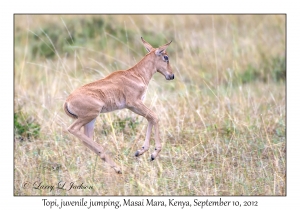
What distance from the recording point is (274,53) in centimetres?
1400

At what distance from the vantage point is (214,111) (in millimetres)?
10359

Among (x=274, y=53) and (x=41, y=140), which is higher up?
(x=274, y=53)

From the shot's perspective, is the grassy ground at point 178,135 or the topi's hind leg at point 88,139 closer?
the topi's hind leg at point 88,139

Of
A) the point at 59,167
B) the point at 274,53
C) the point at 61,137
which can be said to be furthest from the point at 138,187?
the point at 274,53

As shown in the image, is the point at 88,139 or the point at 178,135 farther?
the point at 178,135

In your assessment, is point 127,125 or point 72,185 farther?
point 127,125

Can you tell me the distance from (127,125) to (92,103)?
2174mm

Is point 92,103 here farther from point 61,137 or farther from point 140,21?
point 140,21

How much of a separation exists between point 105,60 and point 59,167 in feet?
21.1

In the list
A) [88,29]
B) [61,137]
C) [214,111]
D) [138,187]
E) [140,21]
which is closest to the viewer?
[138,187]

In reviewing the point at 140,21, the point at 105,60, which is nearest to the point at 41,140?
the point at 105,60

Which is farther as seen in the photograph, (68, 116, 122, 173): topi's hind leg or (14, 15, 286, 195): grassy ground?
(14, 15, 286, 195): grassy ground

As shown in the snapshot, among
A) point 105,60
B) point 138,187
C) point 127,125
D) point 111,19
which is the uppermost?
point 111,19

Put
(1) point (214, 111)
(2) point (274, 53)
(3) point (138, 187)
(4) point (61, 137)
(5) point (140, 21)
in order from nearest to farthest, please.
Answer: (3) point (138, 187), (4) point (61, 137), (1) point (214, 111), (2) point (274, 53), (5) point (140, 21)
